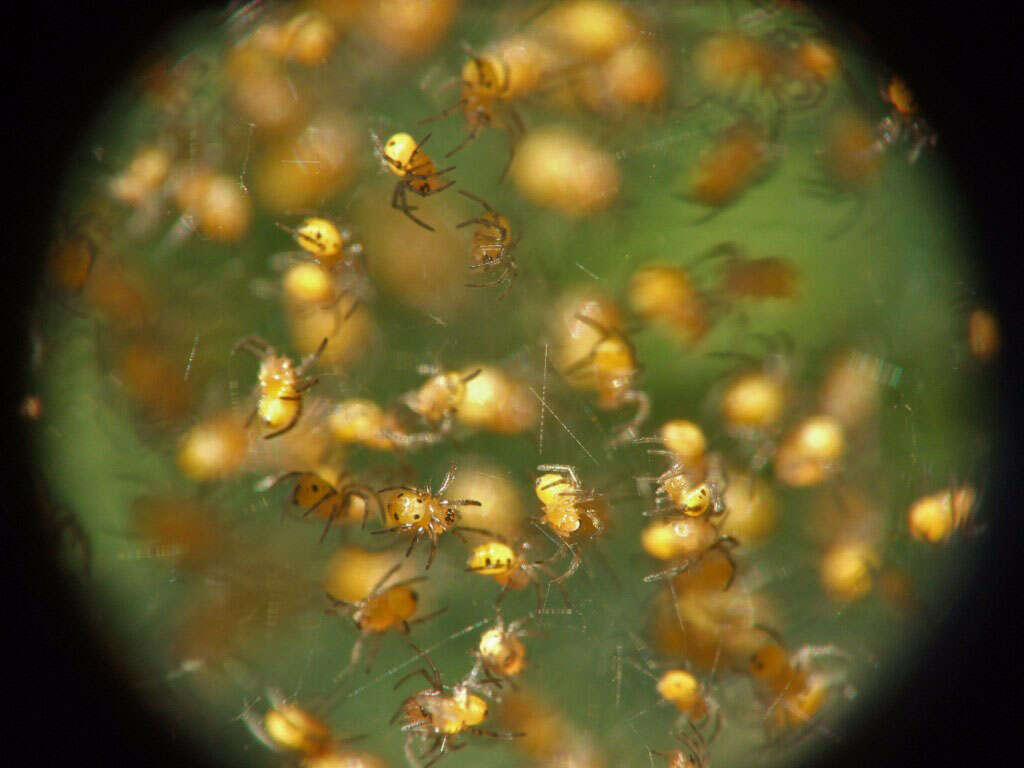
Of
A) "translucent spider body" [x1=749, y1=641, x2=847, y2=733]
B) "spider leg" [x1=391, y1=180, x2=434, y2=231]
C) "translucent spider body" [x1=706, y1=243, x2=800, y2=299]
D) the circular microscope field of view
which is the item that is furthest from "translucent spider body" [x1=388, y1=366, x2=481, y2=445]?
"translucent spider body" [x1=749, y1=641, x2=847, y2=733]

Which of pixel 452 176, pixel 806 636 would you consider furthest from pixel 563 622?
pixel 452 176

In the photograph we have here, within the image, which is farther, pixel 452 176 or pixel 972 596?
pixel 972 596

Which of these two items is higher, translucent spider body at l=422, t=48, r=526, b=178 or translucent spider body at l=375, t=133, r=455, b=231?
translucent spider body at l=422, t=48, r=526, b=178

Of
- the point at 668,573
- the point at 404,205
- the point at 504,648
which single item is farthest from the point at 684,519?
the point at 404,205

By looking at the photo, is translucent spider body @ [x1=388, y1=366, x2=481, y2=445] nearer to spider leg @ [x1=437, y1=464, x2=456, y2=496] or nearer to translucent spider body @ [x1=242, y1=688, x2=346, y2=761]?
spider leg @ [x1=437, y1=464, x2=456, y2=496]

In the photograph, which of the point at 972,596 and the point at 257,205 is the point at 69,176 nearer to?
the point at 257,205

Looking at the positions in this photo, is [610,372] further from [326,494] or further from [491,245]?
[326,494]
